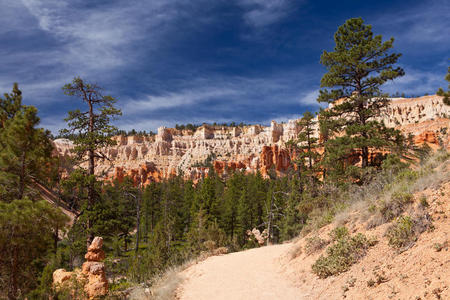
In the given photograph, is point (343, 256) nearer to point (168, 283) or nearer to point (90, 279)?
point (168, 283)

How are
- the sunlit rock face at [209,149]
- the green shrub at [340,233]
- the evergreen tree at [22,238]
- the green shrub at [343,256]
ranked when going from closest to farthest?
the green shrub at [343,256], the evergreen tree at [22,238], the green shrub at [340,233], the sunlit rock face at [209,149]

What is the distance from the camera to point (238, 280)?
30.5 ft

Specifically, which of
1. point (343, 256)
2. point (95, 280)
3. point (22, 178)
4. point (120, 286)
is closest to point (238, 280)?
point (343, 256)

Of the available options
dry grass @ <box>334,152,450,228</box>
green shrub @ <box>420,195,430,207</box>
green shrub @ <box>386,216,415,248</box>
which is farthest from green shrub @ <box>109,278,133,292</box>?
green shrub @ <box>420,195,430,207</box>

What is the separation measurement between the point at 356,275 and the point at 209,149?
154 meters

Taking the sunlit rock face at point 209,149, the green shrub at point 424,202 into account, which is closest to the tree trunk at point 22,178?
the green shrub at point 424,202

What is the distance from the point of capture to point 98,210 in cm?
1213

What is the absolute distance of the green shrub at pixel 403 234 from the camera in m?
6.04

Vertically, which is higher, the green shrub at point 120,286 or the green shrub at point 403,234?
the green shrub at point 403,234

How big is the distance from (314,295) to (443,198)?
3.72 m

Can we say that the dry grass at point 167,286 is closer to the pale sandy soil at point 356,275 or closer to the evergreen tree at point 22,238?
the pale sandy soil at point 356,275

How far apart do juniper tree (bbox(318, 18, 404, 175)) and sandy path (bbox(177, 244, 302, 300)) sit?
6.96m

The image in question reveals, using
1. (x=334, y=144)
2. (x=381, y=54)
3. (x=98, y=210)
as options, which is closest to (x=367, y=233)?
(x=334, y=144)

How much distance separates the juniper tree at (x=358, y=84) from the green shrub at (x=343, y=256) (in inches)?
316
